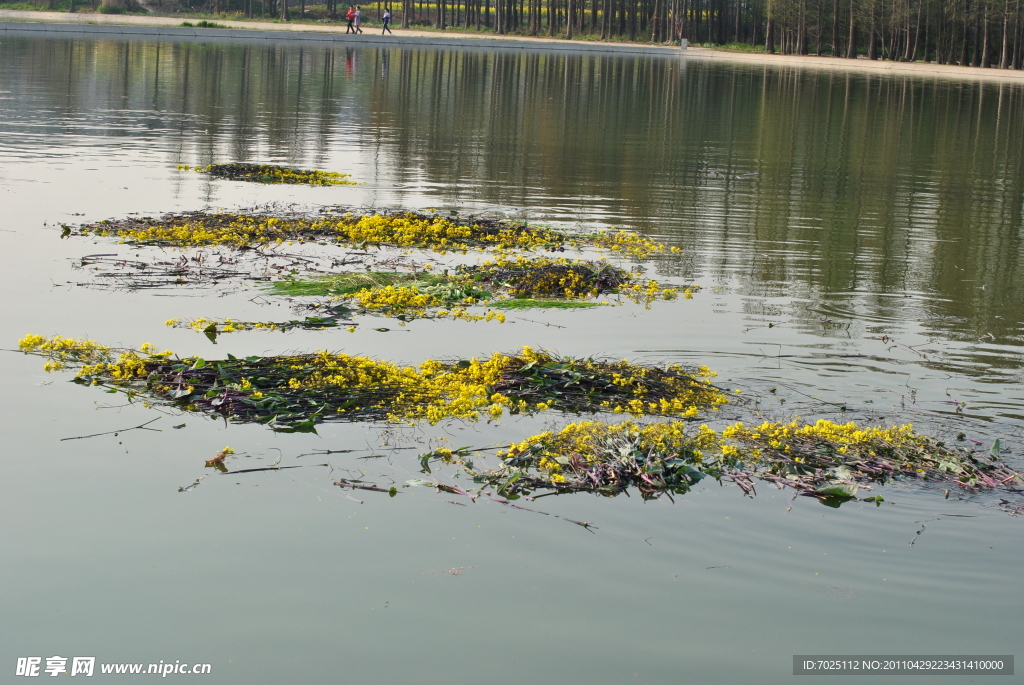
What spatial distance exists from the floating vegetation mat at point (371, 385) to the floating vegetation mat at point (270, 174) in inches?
329

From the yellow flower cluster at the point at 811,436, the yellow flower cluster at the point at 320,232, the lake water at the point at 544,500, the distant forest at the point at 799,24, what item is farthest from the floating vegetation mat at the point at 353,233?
the distant forest at the point at 799,24

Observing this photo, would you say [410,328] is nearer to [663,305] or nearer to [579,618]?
[663,305]

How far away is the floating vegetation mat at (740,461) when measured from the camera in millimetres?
5914

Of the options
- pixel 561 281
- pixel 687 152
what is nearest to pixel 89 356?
pixel 561 281

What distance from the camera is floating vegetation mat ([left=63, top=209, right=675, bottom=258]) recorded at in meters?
11.6

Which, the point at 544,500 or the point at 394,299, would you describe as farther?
the point at 394,299

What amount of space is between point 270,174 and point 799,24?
73036 mm

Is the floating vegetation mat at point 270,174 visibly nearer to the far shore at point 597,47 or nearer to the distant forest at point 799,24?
the far shore at point 597,47

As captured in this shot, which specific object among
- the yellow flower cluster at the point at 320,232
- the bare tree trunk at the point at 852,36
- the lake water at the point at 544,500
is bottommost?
the lake water at the point at 544,500

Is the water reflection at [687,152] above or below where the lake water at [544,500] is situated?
above

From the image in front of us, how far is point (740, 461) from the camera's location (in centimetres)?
620

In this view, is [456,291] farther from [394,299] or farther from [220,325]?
[220,325]

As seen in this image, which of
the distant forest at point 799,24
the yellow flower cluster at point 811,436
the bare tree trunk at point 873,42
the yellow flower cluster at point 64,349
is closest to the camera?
the yellow flower cluster at point 811,436

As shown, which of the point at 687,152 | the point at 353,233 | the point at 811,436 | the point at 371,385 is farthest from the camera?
the point at 687,152
